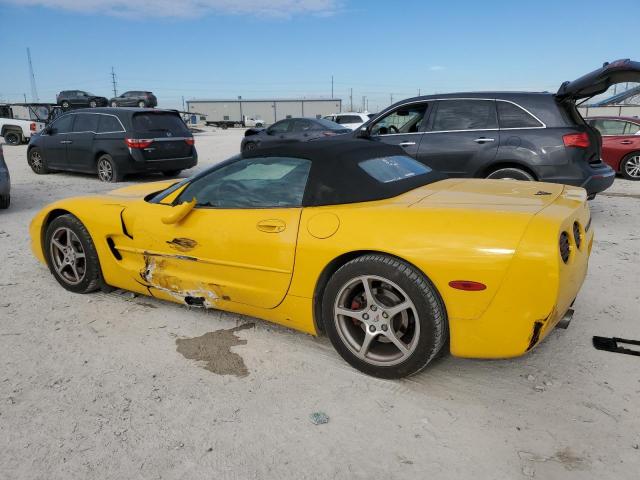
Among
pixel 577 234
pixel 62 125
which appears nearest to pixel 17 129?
pixel 62 125

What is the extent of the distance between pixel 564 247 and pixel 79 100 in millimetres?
30380

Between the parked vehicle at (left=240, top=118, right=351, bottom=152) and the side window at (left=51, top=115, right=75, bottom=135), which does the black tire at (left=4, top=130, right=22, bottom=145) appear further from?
the side window at (left=51, top=115, right=75, bottom=135)

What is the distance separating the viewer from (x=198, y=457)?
2.15 meters

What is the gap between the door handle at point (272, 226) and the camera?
114 inches

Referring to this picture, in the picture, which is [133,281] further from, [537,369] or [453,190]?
[537,369]

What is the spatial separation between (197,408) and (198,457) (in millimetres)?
378

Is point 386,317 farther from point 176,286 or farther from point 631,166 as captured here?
point 631,166

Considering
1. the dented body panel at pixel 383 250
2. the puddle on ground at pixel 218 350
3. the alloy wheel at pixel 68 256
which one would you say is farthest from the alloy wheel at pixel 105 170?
the puddle on ground at pixel 218 350

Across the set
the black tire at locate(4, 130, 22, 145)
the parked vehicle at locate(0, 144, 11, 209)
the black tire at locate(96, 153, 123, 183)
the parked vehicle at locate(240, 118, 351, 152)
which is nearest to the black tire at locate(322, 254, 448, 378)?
the parked vehicle at locate(0, 144, 11, 209)

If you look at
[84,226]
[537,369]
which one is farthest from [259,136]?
[537,369]

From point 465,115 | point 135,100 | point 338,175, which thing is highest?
point 135,100

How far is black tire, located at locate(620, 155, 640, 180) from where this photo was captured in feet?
34.8

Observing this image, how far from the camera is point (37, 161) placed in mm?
11555

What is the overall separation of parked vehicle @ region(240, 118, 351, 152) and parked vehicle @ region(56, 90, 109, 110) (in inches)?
595
